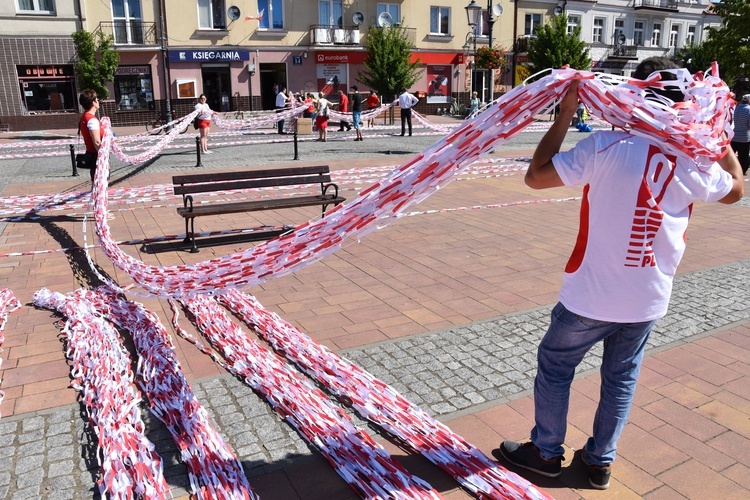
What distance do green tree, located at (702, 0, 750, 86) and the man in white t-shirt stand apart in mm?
27228

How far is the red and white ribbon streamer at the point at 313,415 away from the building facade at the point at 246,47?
2516 centimetres

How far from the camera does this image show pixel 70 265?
6914mm

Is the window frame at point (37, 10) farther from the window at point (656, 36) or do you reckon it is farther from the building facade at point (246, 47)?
the window at point (656, 36)

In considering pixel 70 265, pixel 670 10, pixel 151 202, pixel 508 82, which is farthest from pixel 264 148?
pixel 670 10

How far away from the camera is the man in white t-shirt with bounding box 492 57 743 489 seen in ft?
8.62

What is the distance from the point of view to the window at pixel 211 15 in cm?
3406

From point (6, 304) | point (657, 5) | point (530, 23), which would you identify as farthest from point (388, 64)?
point (6, 304)

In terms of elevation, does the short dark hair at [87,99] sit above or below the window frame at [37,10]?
below

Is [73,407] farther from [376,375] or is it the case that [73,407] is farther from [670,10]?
[670,10]

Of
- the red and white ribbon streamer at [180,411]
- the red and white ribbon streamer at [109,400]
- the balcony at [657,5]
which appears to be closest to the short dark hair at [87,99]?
the red and white ribbon streamer at [109,400]

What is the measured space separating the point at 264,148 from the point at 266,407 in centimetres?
1637

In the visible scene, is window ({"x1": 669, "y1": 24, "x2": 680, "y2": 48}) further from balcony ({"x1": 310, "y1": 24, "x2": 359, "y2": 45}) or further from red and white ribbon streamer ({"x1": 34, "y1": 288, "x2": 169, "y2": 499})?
red and white ribbon streamer ({"x1": 34, "y1": 288, "x2": 169, "y2": 499})

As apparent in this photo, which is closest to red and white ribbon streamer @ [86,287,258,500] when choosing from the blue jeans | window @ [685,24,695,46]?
the blue jeans

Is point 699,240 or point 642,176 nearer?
point 642,176
